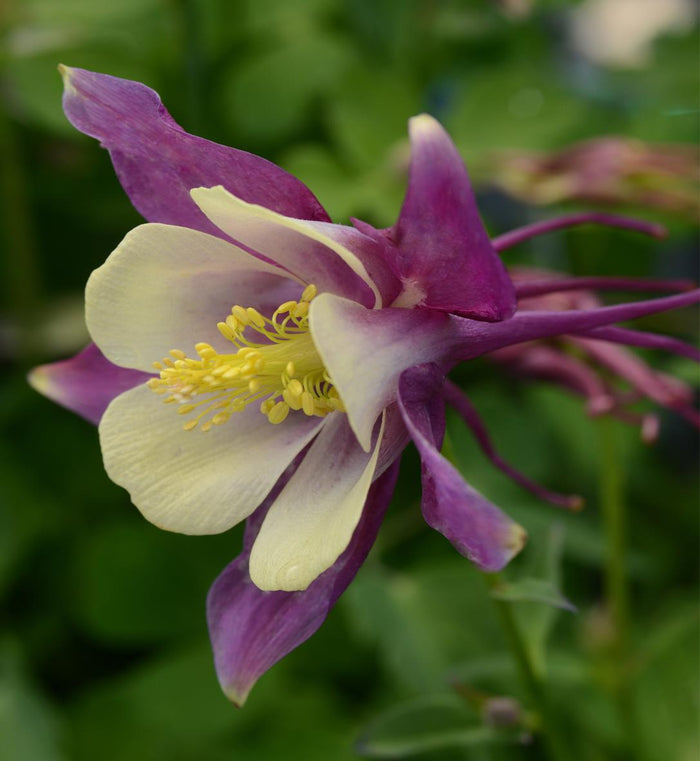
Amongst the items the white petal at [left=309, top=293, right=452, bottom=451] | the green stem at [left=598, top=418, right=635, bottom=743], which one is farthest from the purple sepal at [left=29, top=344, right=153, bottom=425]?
the green stem at [left=598, top=418, right=635, bottom=743]

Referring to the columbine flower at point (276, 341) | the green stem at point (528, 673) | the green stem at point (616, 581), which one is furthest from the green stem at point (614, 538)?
the columbine flower at point (276, 341)

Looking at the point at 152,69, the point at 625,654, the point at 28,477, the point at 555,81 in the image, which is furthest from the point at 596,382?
the point at 28,477

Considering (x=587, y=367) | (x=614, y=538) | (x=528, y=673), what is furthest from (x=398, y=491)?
(x=528, y=673)

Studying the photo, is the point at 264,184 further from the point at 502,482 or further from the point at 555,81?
the point at 555,81

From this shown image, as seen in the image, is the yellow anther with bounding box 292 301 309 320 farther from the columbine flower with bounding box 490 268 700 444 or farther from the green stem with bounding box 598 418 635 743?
the green stem with bounding box 598 418 635 743

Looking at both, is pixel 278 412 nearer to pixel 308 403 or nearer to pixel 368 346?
pixel 308 403

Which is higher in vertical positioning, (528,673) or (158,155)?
(158,155)

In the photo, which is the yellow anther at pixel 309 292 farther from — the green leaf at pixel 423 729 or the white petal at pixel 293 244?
the green leaf at pixel 423 729
